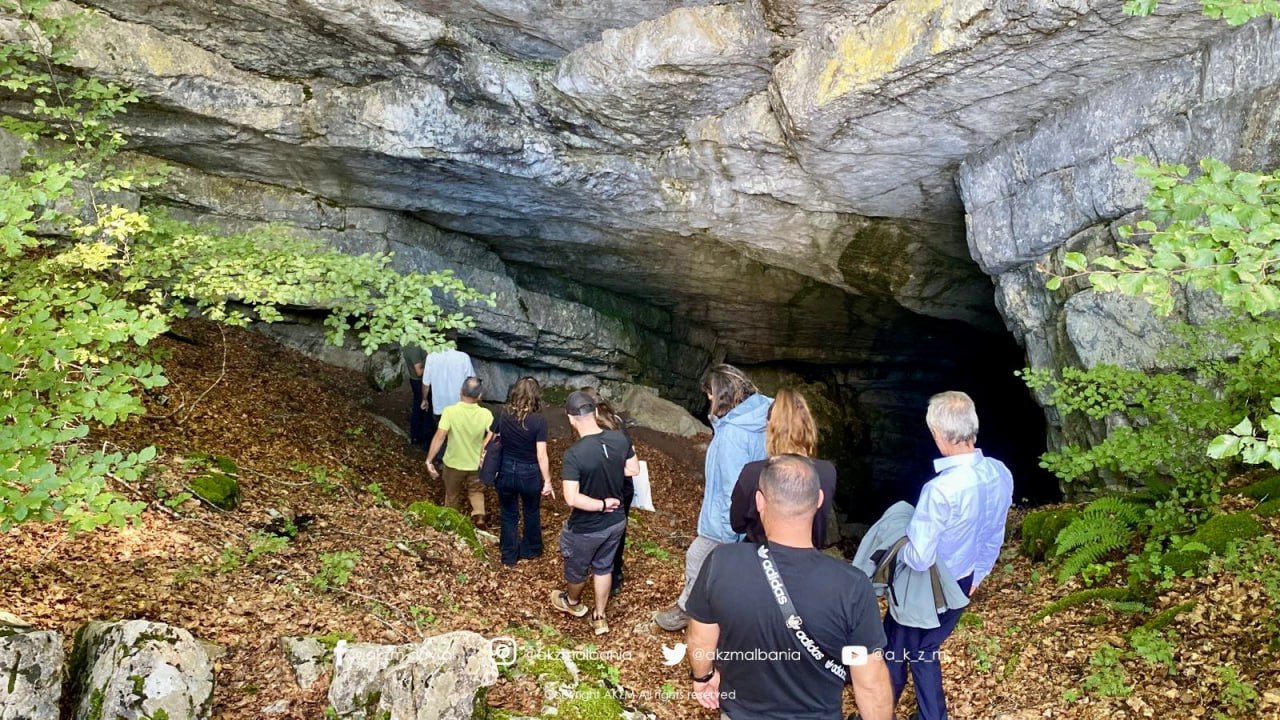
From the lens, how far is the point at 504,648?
555cm

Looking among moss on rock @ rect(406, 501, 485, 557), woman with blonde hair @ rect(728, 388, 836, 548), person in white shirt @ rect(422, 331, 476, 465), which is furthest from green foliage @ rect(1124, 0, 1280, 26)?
person in white shirt @ rect(422, 331, 476, 465)

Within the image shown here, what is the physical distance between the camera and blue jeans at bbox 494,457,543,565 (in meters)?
7.89

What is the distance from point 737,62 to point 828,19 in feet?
3.89

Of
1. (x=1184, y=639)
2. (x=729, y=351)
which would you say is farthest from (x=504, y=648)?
(x=729, y=351)

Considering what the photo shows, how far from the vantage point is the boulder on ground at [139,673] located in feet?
14.3

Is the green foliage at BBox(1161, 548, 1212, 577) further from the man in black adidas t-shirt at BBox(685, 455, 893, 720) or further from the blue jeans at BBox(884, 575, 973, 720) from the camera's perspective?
the man in black adidas t-shirt at BBox(685, 455, 893, 720)

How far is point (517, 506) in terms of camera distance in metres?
8.22

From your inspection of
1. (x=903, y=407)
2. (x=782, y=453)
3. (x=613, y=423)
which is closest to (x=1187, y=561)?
(x=782, y=453)

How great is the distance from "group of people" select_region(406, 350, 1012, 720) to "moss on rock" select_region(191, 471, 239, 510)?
2531mm

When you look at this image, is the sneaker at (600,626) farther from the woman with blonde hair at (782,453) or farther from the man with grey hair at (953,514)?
the man with grey hair at (953,514)

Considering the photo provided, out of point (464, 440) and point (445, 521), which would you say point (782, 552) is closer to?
point (445, 521)

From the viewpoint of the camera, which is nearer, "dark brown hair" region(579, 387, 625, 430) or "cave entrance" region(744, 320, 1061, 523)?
"dark brown hair" region(579, 387, 625, 430)

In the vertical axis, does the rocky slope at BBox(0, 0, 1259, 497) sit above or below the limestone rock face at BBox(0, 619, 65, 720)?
above

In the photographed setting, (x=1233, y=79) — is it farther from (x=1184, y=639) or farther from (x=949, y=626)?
(x=949, y=626)
